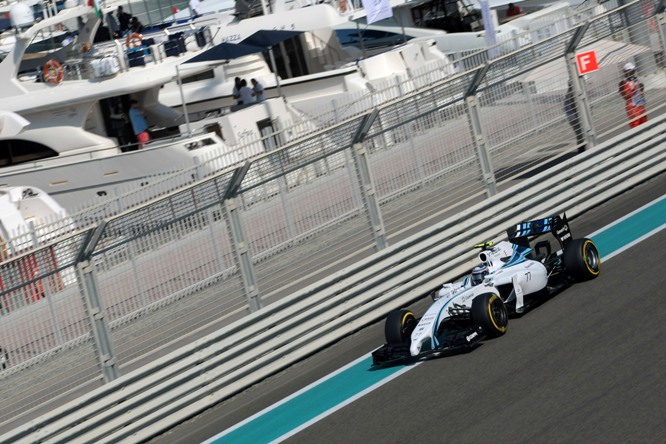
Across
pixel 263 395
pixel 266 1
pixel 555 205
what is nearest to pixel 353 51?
pixel 266 1

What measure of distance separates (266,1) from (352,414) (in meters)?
23.6

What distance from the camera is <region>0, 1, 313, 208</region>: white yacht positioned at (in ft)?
79.8

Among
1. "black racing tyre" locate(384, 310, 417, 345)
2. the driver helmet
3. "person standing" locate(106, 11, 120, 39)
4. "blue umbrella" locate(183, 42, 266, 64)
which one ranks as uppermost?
"person standing" locate(106, 11, 120, 39)

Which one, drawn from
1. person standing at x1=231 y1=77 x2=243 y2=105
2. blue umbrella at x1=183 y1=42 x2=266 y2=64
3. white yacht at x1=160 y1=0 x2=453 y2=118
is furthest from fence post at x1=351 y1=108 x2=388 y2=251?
person standing at x1=231 y1=77 x2=243 y2=105

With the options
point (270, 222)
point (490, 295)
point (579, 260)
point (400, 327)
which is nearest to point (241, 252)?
point (270, 222)

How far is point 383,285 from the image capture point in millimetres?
12023

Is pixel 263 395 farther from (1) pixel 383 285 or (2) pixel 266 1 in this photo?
(2) pixel 266 1

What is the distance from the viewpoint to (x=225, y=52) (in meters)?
25.7

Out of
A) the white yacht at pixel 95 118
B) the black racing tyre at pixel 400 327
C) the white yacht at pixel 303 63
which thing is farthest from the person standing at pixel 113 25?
the black racing tyre at pixel 400 327

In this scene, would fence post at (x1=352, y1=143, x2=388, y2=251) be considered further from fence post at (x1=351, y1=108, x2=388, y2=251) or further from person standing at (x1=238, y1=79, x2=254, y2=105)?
person standing at (x1=238, y1=79, x2=254, y2=105)

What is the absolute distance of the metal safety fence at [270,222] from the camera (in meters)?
10.1

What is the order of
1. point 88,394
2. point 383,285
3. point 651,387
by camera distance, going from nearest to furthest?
1. point 651,387
2. point 88,394
3. point 383,285

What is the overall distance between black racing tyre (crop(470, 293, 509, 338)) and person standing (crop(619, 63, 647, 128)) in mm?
6548

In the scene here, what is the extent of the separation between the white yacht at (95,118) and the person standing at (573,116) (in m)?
10.3
